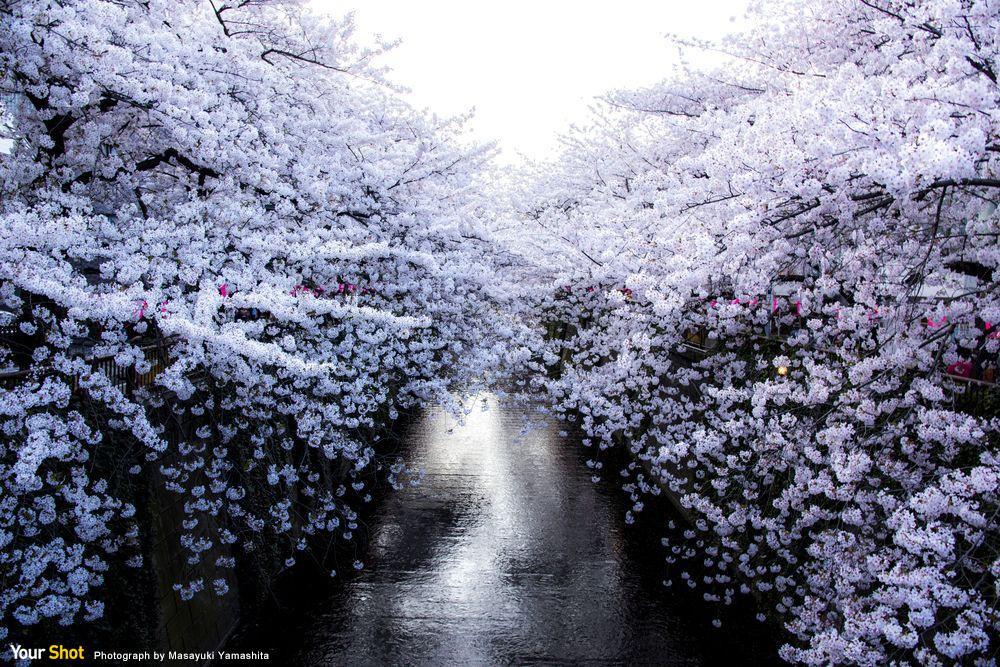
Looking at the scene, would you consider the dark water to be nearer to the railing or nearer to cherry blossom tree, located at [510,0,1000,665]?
cherry blossom tree, located at [510,0,1000,665]

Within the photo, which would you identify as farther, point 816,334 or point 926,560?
point 816,334

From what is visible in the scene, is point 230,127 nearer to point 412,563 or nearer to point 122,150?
point 122,150

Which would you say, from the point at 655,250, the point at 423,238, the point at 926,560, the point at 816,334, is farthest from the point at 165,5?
the point at 926,560

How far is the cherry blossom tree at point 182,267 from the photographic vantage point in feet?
16.8

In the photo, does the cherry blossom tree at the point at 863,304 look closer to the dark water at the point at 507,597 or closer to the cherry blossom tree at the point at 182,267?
the dark water at the point at 507,597

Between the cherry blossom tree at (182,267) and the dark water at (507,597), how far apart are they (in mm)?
1634

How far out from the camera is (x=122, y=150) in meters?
7.86

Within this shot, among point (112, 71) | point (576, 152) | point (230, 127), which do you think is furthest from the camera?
point (576, 152)

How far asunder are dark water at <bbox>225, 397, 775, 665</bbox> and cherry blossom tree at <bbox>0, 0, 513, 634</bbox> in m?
1.63

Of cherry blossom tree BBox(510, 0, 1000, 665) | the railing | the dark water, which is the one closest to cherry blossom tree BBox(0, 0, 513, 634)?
the railing

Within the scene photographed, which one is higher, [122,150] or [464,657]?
[122,150]

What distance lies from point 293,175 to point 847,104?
5990 mm

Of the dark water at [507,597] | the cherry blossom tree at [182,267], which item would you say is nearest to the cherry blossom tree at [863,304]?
the dark water at [507,597]

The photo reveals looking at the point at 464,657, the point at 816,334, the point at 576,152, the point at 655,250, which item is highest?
the point at 576,152
